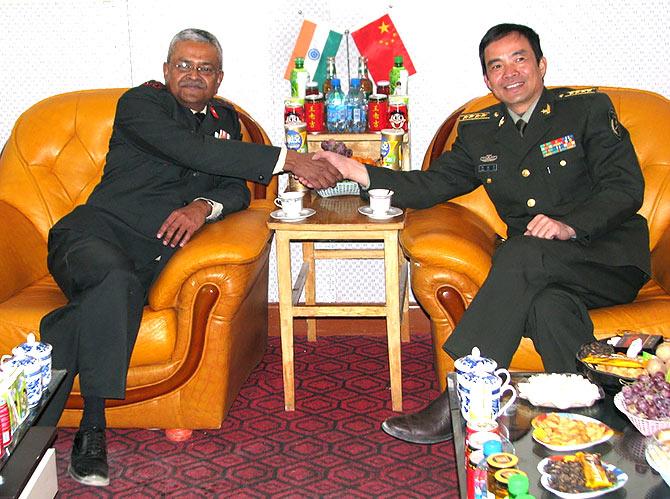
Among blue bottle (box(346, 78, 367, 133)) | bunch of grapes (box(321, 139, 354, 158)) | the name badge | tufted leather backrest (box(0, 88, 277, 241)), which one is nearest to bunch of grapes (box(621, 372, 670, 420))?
the name badge

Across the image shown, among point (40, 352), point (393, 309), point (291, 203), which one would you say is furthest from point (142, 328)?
point (393, 309)

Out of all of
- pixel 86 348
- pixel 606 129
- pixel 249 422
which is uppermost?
pixel 606 129

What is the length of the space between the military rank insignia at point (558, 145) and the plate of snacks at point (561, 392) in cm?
98

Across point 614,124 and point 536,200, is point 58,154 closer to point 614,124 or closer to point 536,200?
point 536,200

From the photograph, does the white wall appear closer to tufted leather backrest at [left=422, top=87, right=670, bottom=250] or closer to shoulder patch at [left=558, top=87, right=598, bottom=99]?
tufted leather backrest at [left=422, top=87, right=670, bottom=250]

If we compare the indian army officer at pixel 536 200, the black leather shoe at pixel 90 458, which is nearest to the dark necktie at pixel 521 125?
the indian army officer at pixel 536 200

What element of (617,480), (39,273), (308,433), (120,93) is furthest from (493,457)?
(120,93)

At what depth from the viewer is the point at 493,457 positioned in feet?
5.77

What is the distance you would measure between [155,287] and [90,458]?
1.72 ft

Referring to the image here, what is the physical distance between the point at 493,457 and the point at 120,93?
2.11m

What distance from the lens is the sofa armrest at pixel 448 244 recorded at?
8.66 ft

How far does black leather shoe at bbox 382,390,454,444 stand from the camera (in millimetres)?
2672

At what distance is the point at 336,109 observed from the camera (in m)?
3.28

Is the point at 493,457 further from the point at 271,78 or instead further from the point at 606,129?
the point at 271,78
